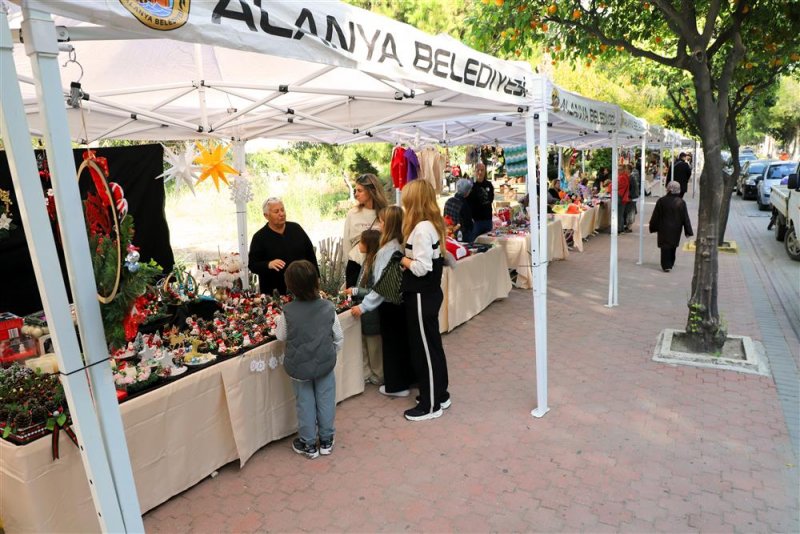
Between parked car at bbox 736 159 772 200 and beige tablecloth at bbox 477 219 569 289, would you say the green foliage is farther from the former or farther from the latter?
parked car at bbox 736 159 772 200

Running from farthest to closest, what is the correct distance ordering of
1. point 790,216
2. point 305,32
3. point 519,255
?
point 790,216 → point 519,255 → point 305,32

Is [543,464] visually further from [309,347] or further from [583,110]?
[583,110]

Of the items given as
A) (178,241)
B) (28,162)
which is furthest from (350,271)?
(178,241)

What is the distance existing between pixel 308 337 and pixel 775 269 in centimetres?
986

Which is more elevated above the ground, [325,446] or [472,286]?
[472,286]

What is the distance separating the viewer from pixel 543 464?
3.81m

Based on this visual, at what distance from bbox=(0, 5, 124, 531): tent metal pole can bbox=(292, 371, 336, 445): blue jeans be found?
5.76 feet

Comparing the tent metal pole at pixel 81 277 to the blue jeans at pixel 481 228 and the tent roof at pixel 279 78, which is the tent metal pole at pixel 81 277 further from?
the blue jeans at pixel 481 228

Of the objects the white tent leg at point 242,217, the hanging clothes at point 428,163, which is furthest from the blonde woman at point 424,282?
the hanging clothes at point 428,163

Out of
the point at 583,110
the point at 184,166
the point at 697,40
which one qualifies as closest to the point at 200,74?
the point at 184,166

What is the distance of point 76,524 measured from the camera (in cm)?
289

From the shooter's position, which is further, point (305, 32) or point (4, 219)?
point (4, 219)

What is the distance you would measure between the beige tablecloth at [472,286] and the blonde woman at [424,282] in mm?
2100

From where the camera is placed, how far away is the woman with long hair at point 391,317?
14.5 ft
